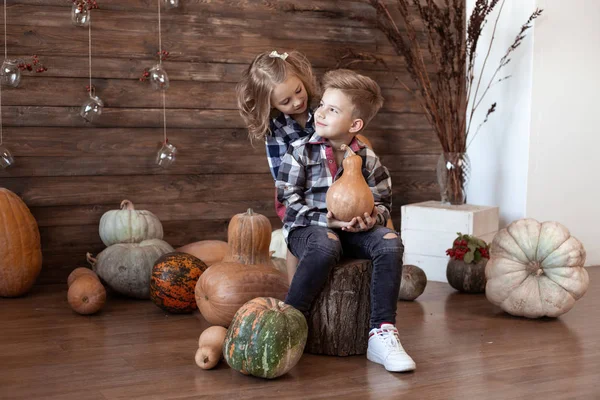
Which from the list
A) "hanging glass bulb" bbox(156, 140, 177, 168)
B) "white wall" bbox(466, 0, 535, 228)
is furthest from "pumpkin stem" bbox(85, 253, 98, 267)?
"white wall" bbox(466, 0, 535, 228)

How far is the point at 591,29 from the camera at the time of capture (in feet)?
13.9

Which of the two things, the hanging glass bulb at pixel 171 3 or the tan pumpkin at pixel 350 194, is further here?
the hanging glass bulb at pixel 171 3

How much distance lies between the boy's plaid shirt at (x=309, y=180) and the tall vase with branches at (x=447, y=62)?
156cm

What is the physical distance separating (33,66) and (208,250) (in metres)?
1.15

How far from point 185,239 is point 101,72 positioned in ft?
2.99

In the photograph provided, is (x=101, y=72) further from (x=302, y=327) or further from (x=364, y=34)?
(x=302, y=327)

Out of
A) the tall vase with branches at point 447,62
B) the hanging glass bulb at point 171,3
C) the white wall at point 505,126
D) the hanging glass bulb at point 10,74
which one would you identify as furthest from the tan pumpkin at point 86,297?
the white wall at point 505,126

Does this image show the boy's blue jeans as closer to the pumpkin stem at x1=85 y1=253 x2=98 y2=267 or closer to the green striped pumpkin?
the green striped pumpkin

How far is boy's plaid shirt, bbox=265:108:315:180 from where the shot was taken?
2.98 metres

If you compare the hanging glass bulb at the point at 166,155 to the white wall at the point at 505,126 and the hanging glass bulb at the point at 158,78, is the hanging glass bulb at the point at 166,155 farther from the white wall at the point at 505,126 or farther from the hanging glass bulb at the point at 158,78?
the white wall at the point at 505,126

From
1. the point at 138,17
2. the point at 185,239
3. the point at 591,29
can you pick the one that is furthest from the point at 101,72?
the point at 591,29

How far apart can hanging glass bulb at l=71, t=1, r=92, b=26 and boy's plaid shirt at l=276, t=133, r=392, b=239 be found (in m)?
1.30

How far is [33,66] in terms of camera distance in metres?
3.50

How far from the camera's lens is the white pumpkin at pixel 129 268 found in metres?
3.37
